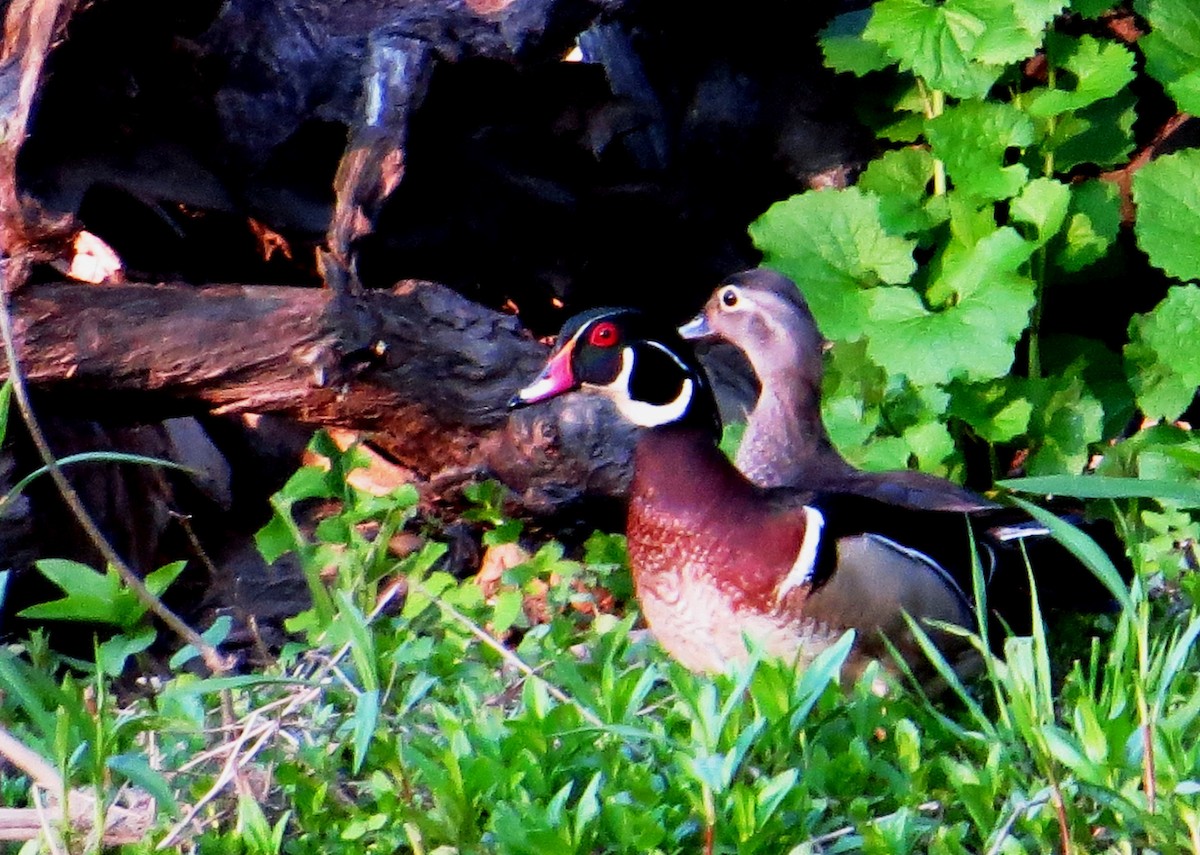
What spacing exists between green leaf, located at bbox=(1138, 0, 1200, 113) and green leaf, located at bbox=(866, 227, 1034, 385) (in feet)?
2.19

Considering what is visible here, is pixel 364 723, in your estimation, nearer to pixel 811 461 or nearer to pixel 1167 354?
pixel 811 461

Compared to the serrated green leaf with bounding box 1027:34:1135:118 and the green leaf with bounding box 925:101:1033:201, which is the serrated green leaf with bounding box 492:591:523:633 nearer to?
the green leaf with bounding box 925:101:1033:201

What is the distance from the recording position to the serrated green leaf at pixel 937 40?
4270 mm

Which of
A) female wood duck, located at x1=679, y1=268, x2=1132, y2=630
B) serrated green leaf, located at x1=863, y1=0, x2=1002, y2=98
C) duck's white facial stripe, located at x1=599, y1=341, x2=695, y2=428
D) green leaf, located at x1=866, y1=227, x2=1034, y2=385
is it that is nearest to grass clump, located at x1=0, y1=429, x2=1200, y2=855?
female wood duck, located at x1=679, y1=268, x2=1132, y2=630

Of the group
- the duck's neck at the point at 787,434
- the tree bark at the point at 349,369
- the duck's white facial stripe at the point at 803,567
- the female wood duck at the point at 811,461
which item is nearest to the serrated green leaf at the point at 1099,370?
the female wood duck at the point at 811,461

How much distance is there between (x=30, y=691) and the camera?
2395 millimetres

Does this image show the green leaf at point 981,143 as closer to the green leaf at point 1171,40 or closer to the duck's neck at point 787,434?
the green leaf at point 1171,40

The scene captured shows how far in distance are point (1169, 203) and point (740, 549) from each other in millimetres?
1820

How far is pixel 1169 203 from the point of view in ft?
14.4

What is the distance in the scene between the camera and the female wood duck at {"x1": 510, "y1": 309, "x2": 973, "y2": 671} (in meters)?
3.21

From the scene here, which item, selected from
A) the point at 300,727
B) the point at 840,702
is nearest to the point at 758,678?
the point at 840,702

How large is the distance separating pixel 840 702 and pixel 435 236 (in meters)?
2.10

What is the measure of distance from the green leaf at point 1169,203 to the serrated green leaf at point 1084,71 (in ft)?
0.77

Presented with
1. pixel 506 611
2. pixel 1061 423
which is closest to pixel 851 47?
pixel 1061 423
